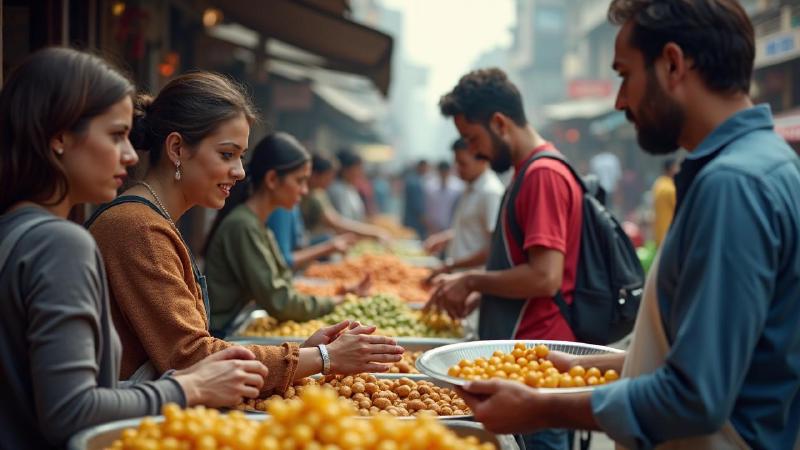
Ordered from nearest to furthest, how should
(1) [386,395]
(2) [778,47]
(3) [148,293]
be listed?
1. (3) [148,293]
2. (1) [386,395]
3. (2) [778,47]

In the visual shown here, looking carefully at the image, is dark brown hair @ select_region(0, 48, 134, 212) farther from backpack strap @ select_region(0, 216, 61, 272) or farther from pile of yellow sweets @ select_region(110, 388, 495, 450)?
pile of yellow sweets @ select_region(110, 388, 495, 450)

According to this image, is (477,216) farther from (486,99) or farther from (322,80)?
(322,80)

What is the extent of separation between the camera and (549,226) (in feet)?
13.0

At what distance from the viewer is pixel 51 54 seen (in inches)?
83.5

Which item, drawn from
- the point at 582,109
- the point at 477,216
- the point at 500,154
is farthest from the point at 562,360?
the point at 582,109

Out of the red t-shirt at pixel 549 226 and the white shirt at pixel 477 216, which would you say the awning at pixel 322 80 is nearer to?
the white shirt at pixel 477 216

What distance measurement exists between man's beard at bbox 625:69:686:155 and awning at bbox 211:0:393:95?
269 inches

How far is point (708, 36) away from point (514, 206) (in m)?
2.10

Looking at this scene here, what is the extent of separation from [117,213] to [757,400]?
1993 millimetres

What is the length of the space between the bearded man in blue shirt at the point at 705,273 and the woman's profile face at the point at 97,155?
1.11m

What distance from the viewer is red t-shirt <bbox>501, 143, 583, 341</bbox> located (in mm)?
3980

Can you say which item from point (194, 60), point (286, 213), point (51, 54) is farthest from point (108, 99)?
point (194, 60)

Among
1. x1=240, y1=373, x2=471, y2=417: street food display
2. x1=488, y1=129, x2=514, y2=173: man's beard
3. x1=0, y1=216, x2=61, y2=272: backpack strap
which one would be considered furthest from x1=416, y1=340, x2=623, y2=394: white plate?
x1=488, y1=129, x2=514, y2=173: man's beard

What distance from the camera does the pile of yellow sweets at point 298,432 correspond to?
202 cm
